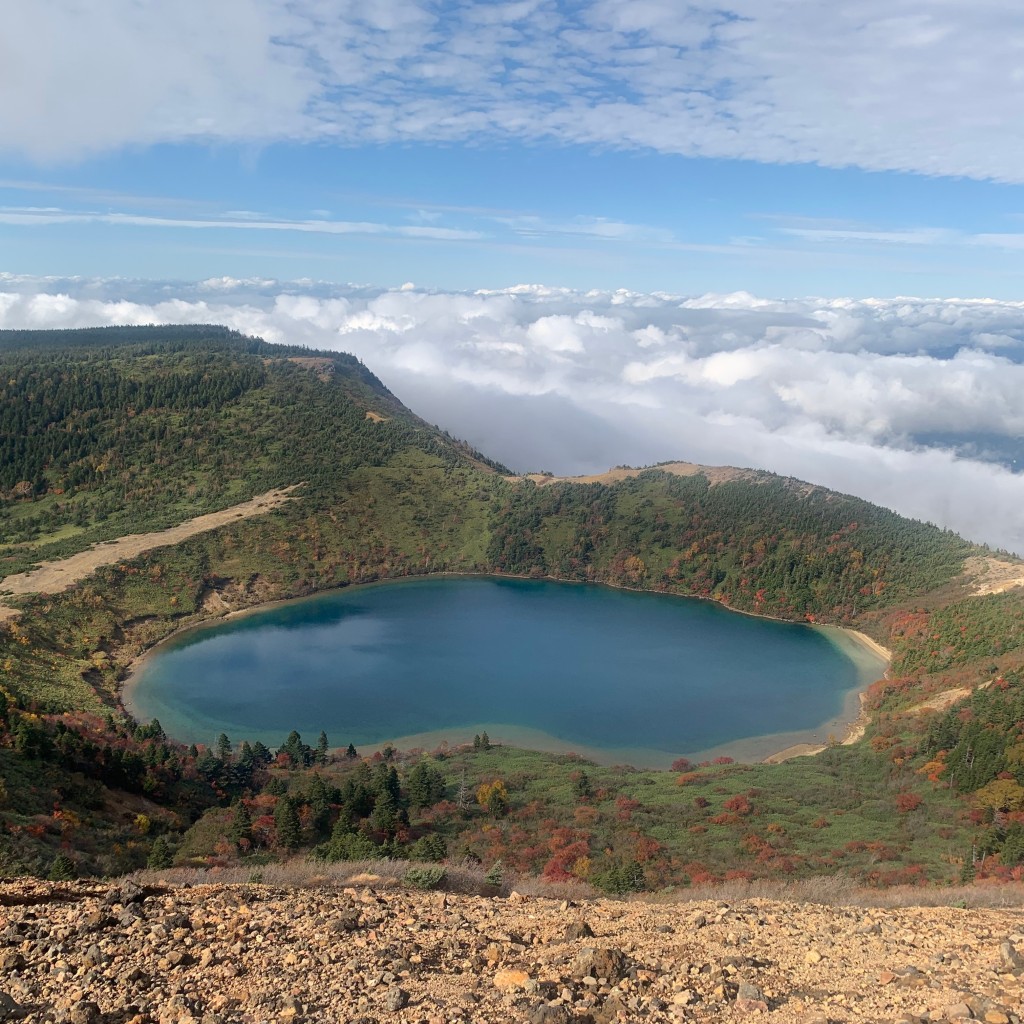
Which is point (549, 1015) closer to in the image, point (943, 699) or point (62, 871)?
point (62, 871)

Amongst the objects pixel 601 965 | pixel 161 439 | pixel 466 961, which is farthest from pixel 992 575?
pixel 161 439

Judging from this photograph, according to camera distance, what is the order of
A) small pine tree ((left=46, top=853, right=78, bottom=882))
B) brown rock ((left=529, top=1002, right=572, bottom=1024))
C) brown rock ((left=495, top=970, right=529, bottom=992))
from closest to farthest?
brown rock ((left=529, top=1002, right=572, bottom=1024))
brown rock ((left=495, top=970, right=529, bottom=992))
small pine tree ((left=46, top=853, right=78, bottom=882))

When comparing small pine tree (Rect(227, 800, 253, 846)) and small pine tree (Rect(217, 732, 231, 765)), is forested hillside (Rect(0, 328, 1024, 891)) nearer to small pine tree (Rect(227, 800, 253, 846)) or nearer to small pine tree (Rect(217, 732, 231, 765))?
small pine tree (Rect(227, 800, 253, 846))

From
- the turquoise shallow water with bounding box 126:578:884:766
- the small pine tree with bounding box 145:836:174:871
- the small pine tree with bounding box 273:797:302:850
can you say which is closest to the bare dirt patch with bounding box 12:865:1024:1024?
the small pine tree with bounding box 145:836:174:871

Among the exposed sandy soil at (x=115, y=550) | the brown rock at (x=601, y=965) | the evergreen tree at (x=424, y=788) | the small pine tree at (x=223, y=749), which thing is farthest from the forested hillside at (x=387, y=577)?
the brown rock at (x=601, y=965)

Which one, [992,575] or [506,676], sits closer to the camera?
[506,676]

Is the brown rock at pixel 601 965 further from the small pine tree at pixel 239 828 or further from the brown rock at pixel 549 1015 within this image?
the small pine tree at pixel 239 828

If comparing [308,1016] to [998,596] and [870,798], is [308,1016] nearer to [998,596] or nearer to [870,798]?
[870,798]

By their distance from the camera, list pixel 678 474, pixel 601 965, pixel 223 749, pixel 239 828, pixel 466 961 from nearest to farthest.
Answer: pixel 601 965 → pixel 466 961 → pixel 239 828 → pixel 223 749 → pixel 678 474
